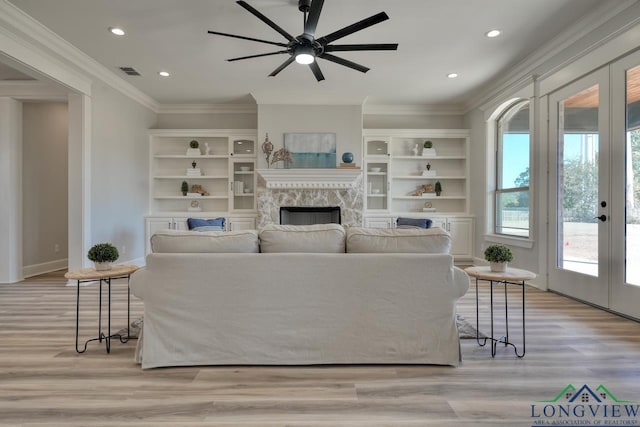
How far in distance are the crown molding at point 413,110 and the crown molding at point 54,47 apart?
4.13 meters

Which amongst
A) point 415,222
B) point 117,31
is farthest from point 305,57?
point 415,222

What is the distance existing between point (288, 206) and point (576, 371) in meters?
4.55

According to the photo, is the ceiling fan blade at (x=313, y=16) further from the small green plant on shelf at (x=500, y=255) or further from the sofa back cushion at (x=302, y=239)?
the small green plant on shelf at (x=500, y=255)

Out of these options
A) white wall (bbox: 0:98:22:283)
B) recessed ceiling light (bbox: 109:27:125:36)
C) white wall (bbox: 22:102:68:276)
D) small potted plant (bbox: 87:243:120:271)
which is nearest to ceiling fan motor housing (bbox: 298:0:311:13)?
recessed ceiling light (bbox: 109:27:125:36)

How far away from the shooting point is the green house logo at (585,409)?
1.52 meters

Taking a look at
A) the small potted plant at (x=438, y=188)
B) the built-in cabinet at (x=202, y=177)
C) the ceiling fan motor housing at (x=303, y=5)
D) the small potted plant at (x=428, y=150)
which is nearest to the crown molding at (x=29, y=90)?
the built-in cabinet at (x=202, y=177)

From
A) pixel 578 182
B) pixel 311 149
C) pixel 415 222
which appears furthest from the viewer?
pixel 311 149

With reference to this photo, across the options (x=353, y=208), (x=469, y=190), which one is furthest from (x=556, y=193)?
(x=353, y=208)

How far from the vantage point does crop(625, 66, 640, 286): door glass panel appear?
2865mm

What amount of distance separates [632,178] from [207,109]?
6.18 meters

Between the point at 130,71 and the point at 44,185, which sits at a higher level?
the point at 130,71

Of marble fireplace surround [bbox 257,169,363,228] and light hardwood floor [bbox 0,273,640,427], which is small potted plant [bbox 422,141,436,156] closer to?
marble fireplace surround [bbox 257,169,363,228]

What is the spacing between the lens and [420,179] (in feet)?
21.4

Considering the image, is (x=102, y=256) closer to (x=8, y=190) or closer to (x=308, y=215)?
(x=8, y=190)
